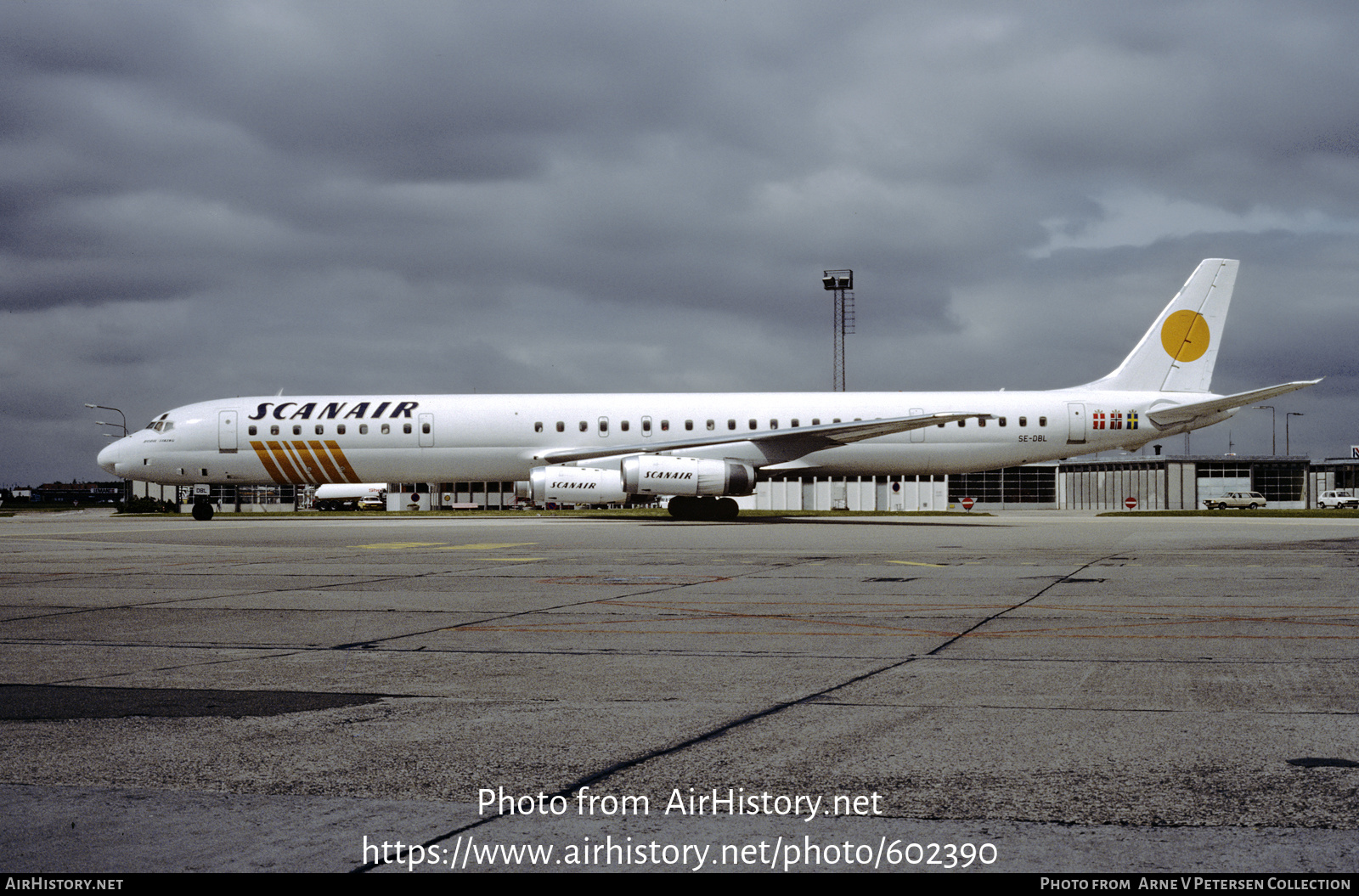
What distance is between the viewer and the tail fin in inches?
1431

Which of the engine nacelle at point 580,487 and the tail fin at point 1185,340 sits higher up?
the tail fin at point 1185,340

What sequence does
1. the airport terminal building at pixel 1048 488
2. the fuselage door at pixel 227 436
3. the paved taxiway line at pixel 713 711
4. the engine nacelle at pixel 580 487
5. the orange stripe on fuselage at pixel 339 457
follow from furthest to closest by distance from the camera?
1. the airport terminal building at pixel 1048 488
2. the fuselage door at pixel 227 436
3. the orange stripe on fuselage at pixel 339 457
4. the engine nacelle at pixel 580 487
5. the paved taxiway line at pixel 713 711

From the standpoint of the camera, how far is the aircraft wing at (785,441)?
31.6 metres

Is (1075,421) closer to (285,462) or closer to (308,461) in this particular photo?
(308,461)

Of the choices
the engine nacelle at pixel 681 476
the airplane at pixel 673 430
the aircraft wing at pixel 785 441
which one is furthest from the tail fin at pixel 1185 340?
the engine nacelle at pixel 681 476

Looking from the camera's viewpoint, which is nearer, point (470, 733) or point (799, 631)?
point (470, 733)

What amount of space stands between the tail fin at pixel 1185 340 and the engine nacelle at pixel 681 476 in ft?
43.0

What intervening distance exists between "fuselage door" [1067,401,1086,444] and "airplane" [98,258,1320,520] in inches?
1.5

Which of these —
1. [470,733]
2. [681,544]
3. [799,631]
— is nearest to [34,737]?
[470,733]

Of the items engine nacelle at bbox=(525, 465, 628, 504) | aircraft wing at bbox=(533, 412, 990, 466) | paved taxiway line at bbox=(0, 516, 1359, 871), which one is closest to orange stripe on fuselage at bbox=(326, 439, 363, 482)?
aircraft wing at bbox=(533, 412, 990, 466)

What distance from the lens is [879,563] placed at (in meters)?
16.3

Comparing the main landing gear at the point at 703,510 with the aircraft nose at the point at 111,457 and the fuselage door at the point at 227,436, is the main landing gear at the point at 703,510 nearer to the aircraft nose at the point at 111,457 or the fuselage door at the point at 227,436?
the fuselage door at the point at 227,436
